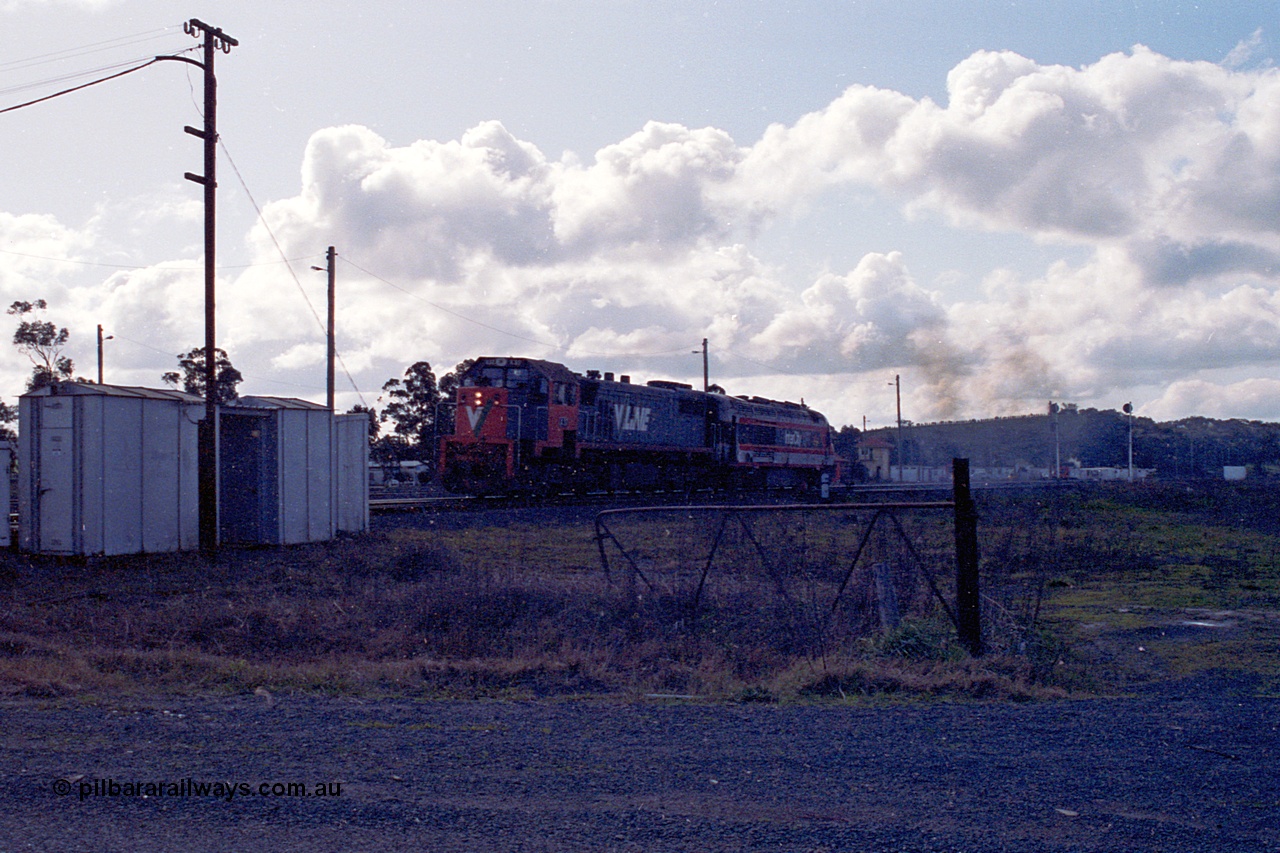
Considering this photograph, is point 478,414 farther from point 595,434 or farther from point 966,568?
point 966,568

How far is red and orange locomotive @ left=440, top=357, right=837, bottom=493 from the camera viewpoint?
28.5m

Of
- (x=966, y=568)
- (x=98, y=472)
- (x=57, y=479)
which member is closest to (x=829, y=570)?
(x=966, y=568)

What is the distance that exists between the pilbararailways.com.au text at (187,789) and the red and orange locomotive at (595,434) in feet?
77.3

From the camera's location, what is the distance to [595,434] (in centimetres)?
3119

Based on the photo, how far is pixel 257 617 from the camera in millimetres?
10211

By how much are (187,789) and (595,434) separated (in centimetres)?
2663

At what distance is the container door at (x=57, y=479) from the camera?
15.7 metres

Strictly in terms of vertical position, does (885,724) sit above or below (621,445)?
below

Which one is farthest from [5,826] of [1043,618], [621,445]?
[621,445]

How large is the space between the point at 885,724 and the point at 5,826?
4.55 metres

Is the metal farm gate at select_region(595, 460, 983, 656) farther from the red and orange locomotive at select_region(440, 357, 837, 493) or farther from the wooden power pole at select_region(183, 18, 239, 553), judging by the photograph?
the red and orange locomotive at select_region(440, 357, 837, 493)

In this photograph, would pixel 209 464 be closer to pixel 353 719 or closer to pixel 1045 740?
pixel 353 719

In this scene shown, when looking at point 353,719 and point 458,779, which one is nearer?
point 458,779

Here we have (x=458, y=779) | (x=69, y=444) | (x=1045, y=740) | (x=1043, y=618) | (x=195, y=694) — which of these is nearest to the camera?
(x=458, y=779)
